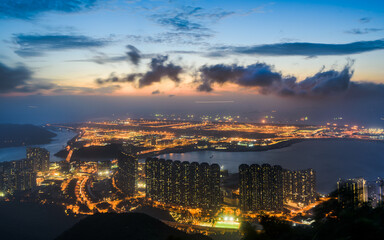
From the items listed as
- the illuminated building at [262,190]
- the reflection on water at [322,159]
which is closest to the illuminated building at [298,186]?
the illuminated building at [262,190]

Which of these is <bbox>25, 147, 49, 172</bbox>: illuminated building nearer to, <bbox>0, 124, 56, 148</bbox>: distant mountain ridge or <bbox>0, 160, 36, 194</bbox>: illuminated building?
<bbox>0, 160, 36, 194</bbox>: illuminated building

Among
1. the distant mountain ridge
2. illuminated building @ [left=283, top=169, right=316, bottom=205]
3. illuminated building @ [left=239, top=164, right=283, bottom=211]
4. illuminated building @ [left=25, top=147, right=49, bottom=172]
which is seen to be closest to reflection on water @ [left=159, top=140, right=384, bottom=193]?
illuminated building @ [left=283, top=169, right=316, bottom=205]

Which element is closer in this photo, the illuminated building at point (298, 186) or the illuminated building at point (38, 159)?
the illuminated building at point (298, 186)

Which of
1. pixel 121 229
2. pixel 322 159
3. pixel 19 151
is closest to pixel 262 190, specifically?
pixel 121 229

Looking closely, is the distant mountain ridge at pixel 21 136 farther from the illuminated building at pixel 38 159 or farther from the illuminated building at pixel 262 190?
the illuminated building at pixel 262 190

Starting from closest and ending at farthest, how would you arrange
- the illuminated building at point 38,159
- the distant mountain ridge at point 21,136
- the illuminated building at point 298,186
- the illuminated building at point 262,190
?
the illuminated building at point 262,190 < the illuminated building at point 298,186 < the illuminated building at point 38,159 < the distant mountain ridge at point 21,136

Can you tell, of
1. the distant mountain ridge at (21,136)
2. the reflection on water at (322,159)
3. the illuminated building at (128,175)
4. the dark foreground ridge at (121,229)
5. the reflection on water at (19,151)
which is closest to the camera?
the dark foreground ridge at (121,229)

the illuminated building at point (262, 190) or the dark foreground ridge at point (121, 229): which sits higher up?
the illuminated building at point (262, 190)

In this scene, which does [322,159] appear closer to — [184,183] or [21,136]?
[184,183]
